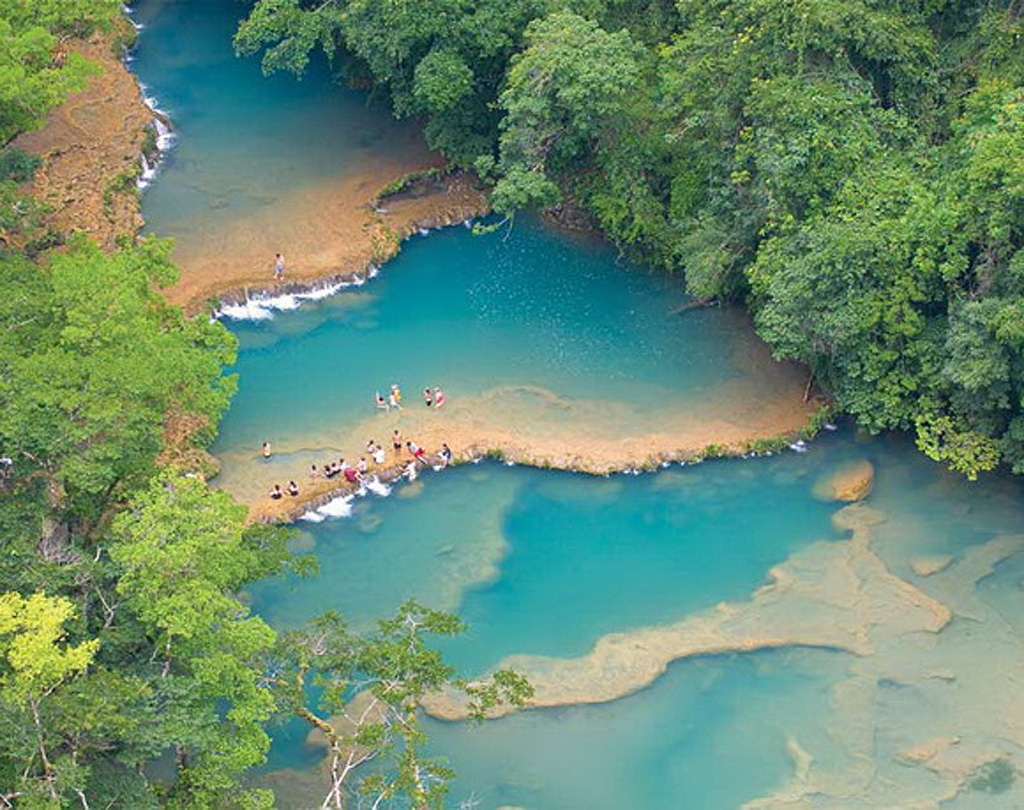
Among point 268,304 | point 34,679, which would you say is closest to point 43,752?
point 34,679

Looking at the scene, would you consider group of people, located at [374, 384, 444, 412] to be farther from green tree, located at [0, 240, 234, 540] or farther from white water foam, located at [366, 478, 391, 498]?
green tree, located at [0, 240, 234, 540]

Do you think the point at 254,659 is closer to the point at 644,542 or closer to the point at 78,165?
the point at 644,542

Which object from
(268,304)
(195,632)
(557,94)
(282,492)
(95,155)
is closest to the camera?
(195,632)

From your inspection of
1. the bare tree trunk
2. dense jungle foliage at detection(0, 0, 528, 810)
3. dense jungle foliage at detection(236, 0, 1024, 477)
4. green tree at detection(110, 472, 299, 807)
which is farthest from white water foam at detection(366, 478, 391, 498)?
the bare tree trunk

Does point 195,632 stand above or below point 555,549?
above

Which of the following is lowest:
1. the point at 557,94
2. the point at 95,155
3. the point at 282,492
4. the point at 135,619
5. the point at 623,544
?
the point at 282,492

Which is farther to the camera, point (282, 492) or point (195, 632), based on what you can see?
point (282, 492)

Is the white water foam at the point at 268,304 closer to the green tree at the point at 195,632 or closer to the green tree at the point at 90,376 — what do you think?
the green tree at the point at 90,376

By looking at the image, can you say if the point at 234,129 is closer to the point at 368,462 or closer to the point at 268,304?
the point at 268,304
